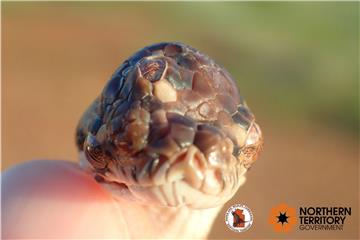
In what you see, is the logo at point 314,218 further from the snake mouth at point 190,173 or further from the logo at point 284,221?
the snake mouth at point 190,173

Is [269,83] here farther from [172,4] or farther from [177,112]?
[177,112]

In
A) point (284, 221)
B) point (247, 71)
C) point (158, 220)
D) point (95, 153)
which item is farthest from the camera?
point (247, 71)

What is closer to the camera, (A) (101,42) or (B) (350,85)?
(B) (350,85)

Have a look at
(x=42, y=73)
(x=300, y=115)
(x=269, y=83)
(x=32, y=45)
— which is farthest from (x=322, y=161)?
(x=32, y=45)

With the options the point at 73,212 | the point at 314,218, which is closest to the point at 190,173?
the point at 73,212

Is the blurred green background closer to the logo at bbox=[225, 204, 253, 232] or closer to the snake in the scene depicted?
the logo at bbox=[225, 204, 253, 232]

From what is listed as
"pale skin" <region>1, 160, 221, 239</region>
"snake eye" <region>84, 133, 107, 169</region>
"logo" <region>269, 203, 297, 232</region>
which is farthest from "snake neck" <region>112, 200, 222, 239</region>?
"logo" <region>269, 203, 297, 232</region>

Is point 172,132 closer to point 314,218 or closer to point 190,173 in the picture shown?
point 190,173
